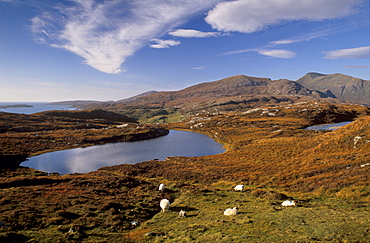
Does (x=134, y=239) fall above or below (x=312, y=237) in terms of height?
below

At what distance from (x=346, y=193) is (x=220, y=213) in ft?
63.1

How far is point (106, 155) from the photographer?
88.6 m

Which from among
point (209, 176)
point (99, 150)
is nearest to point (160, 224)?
point (209, 176)

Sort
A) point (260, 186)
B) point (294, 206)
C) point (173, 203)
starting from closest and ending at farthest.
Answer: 1. point (294, 206)
2. point (173, 203)
3. point (260, 186)

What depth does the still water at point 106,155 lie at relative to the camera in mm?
71938

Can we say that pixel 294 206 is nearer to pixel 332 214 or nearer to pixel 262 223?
pixel 332 214

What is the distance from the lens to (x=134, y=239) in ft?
62.9

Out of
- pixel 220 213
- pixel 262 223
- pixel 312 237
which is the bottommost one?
pixel 220 213

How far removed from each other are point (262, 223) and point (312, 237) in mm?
5163

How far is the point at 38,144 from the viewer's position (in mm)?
102062

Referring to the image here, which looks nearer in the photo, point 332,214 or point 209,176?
A: point 332,214

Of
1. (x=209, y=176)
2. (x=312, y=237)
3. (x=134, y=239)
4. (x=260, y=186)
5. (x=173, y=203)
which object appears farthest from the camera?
(x=209, y=176)

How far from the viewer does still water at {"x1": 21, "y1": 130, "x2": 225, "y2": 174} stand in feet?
236

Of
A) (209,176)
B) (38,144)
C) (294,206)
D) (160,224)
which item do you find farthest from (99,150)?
(294,206)
